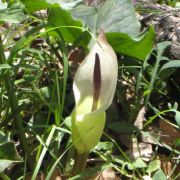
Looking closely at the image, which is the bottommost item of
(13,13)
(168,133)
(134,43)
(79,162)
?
(168,133)

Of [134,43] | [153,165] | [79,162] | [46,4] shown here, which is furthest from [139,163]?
[46,4]

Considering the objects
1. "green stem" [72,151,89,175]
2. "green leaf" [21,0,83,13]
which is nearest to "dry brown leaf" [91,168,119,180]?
"green stem" [72,151,89,175]

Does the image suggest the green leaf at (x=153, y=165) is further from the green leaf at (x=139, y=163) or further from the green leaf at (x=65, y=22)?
Answer: the green leaf at (x=65, y=22)

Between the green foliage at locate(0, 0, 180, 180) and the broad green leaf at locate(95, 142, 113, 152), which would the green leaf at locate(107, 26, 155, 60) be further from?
the broad green leaf at locate(95, 142, 113, 152)

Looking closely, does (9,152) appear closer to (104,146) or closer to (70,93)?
(104,146)

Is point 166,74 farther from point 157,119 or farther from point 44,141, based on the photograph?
point 44,141

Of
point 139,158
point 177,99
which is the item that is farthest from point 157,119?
point 139,158
